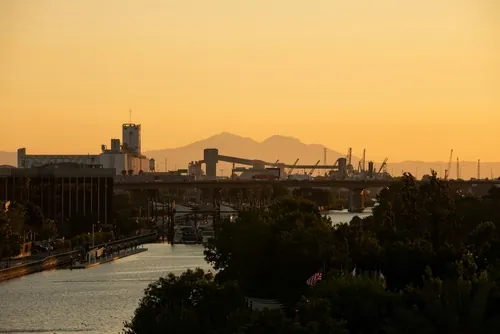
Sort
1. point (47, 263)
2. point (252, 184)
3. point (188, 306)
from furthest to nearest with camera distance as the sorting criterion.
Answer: point (252, 184) < point (47, 263) < point (188, 306)

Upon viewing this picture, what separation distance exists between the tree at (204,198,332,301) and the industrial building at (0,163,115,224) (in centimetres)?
4987

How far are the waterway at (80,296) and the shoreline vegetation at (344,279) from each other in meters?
3.90

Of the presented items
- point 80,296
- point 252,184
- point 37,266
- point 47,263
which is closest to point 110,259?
point 47,263

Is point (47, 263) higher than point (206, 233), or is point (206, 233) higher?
point (206, 233)

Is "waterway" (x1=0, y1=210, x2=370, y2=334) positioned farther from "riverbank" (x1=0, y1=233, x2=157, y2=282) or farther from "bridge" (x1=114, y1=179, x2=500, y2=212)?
"bridge" (x1=114, y1=179, x2=500, y2=212)

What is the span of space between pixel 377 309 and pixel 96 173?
9137cm

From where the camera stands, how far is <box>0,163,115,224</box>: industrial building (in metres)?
116

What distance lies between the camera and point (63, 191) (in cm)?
12006

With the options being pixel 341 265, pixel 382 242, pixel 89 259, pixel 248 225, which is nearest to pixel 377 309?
pixel 341 265

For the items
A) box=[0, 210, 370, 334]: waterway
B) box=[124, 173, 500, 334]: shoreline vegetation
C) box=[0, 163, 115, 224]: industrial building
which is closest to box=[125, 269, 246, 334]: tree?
box=[124, 173, 500, 334]: shoreline vegetation

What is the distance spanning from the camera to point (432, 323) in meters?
31.8

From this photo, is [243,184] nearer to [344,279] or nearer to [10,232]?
[10,232]

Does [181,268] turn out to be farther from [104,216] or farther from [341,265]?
[104,216]

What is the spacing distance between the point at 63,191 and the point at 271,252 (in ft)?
204
